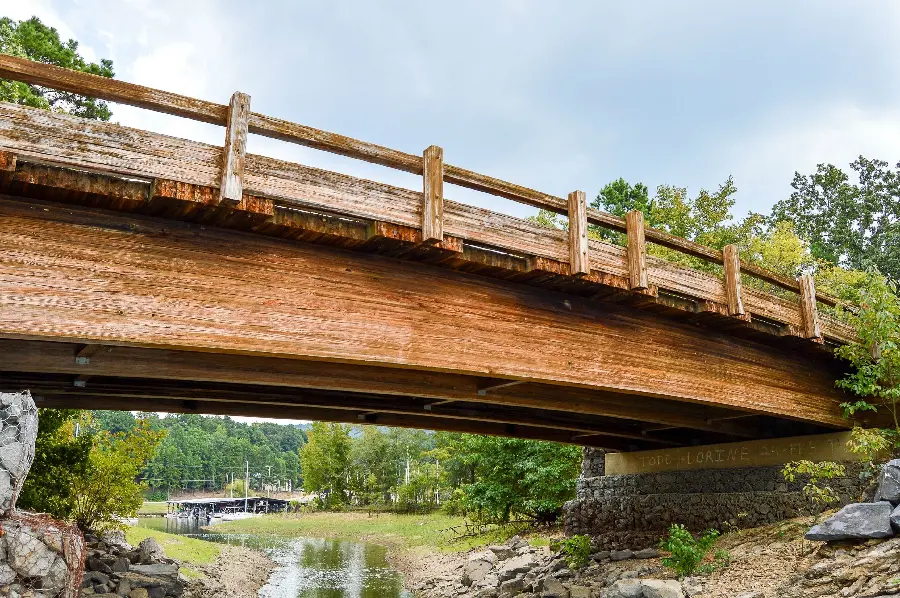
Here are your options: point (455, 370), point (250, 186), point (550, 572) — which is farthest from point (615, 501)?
point (250, 186)

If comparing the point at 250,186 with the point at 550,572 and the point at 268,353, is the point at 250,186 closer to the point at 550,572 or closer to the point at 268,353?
the point at 268,353

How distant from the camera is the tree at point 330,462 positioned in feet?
208

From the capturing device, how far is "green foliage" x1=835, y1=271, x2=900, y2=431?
1130cm

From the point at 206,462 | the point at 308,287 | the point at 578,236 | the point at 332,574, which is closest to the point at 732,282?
the point at 578,236

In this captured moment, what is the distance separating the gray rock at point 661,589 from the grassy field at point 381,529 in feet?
37.7

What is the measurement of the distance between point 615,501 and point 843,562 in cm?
757

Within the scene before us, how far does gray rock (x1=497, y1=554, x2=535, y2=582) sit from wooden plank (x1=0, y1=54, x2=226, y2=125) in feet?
42.0

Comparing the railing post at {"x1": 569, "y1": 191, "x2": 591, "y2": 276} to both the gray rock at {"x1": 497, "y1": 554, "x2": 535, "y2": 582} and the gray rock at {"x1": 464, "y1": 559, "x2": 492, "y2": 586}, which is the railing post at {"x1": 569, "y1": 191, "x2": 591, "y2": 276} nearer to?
the gray rock at {"x1": 497, "y1": 554, "x2": 535, "y2": 582}

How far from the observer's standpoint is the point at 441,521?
3828 cm

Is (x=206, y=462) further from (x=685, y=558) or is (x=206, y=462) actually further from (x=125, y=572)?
(x=685, y=558)

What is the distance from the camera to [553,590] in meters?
12.2

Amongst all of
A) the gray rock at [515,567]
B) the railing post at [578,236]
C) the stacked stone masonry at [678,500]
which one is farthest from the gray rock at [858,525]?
the gray rock at [515,567]

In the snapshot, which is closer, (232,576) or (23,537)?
(23,537)

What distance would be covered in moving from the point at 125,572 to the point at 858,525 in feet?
40.6
